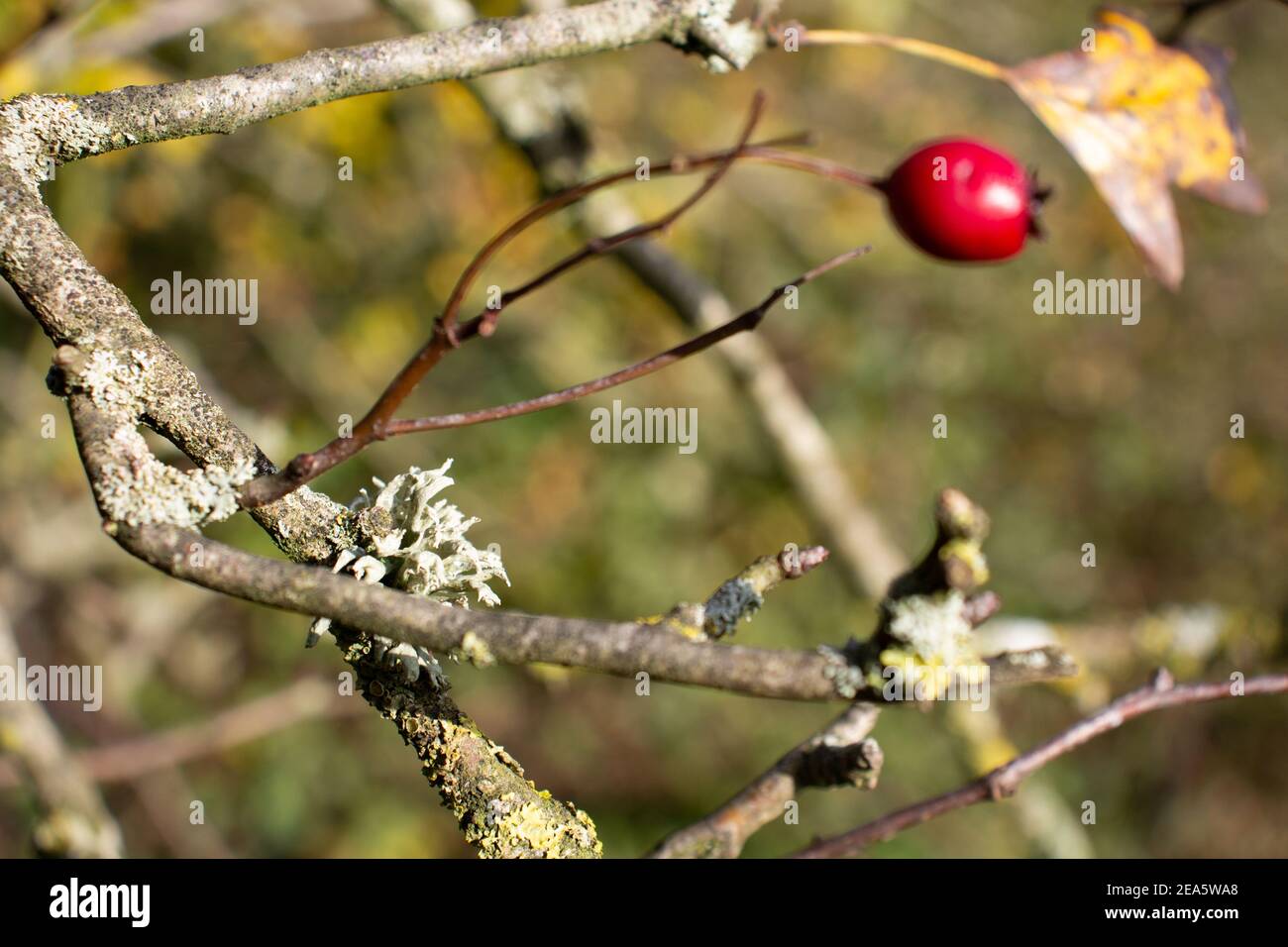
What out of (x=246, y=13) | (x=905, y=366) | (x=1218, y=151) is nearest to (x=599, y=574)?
(x=905, y=366)

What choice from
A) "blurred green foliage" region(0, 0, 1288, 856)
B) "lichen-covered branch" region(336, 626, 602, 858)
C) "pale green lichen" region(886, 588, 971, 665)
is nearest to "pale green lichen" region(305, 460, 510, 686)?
"lichen-covered branch" region(336, 626, 602, 858)

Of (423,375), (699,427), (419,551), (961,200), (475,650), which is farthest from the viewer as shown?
(699,427)

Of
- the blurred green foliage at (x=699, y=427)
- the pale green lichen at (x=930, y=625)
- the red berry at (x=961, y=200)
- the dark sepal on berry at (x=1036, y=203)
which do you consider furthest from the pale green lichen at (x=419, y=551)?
the blurred green foliage at (x=699, y=427)

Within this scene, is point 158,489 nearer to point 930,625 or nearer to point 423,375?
point 423,375

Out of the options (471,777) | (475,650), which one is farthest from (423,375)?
(471,777)

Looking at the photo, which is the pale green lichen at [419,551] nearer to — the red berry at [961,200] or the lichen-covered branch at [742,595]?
the lichen-covered branch at [742,595]
